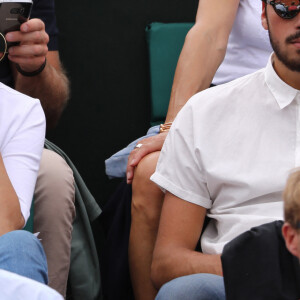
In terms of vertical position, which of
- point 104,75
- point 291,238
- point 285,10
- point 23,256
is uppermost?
point 285,10

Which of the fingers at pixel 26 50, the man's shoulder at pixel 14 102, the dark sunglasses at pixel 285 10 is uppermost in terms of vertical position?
the dark sunglasses at pixel 285 10

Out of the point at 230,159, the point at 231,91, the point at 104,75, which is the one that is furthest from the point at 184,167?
the point at 104,75

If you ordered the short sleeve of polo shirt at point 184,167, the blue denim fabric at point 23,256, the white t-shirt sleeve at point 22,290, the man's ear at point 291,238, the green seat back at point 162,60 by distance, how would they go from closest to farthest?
the white t-shirt sleeve at point 22,290, the man's ear at point 291,238, the blue denim fabric at point 23,256, the short sleeve of polo shirt at point 184,167, the green seat back at point 162,60

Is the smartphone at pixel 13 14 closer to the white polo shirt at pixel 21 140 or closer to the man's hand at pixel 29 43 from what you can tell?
the man's hand at pixel 29 43

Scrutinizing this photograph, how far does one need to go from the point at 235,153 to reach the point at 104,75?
139 centimetres

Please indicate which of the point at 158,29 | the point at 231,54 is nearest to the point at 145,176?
the point at 231,54

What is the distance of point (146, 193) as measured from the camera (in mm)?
2178

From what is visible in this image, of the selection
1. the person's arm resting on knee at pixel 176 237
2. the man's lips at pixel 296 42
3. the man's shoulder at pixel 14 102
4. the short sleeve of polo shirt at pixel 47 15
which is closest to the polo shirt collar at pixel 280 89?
the man's lips at pixel 296 42

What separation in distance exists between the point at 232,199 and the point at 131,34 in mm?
1423

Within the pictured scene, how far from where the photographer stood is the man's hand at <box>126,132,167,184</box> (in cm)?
227

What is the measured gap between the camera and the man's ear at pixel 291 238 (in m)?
1.50

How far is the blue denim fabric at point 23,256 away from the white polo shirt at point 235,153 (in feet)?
1.41

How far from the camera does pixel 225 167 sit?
1.96m

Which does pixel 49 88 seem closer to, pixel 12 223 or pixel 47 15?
pixel 47 15
